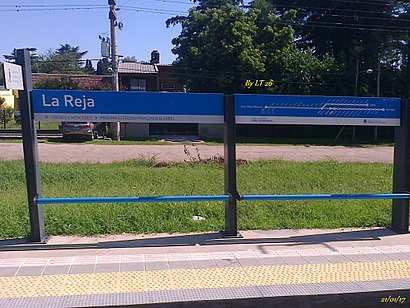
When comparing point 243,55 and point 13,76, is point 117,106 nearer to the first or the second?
point 13,76

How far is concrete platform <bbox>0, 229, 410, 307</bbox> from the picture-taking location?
335 cm

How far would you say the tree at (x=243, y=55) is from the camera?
3000 centimetres

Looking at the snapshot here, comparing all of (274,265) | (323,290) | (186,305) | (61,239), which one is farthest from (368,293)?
(61,239)

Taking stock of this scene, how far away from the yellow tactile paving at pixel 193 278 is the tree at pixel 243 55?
26.6 m

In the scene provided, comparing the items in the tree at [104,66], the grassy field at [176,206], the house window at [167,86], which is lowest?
the grassy field at [176,206]

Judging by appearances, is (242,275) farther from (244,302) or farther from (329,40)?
(329,40)

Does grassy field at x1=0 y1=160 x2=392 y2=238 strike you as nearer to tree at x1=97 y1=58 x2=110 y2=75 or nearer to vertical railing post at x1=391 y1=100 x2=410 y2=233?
vertical railing post at x1=391 y1=100 x2=410 y2=233

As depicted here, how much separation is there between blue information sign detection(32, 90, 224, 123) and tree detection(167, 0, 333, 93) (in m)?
25.2

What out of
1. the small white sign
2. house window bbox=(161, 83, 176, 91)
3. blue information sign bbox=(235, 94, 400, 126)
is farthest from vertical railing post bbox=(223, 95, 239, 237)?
house window bbox=(161, 83, 176, 91)

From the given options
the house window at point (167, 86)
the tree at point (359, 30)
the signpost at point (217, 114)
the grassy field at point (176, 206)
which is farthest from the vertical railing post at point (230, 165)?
the house window at point (167, 86)

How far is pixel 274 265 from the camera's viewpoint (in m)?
4.16

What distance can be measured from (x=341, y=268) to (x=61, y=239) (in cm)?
335
